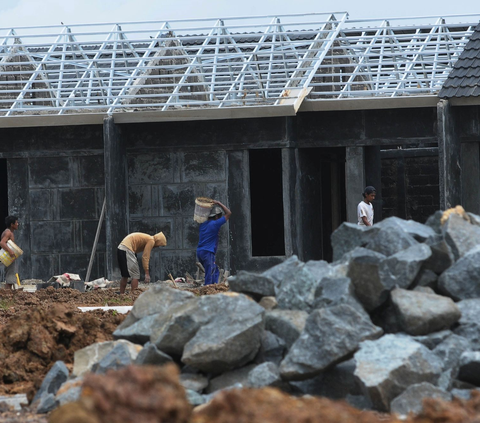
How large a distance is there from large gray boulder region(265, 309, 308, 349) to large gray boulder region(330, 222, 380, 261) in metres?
1.10

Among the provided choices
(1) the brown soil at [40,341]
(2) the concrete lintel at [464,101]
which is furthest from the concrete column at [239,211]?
(1) the brown soil at [40,341]

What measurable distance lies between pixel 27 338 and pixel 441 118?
8.55 metres

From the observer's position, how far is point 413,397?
5191 millimetres

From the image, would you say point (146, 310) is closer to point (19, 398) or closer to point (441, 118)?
point (19, 398)

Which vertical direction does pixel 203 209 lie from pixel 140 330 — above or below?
above

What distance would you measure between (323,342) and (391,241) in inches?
60.1

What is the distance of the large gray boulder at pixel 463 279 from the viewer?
6.61 m

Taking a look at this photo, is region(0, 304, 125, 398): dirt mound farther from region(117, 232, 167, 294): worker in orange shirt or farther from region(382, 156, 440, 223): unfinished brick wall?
region(382, 156, 440, 223): unfinished brick wall

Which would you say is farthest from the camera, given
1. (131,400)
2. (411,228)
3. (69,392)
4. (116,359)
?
(411,228)

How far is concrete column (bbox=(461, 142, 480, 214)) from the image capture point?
14.6 meters

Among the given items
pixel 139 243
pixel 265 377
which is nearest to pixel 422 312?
pixel 265 377

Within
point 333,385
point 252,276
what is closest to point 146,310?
point 252,276

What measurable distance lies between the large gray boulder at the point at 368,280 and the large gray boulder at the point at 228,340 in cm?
77

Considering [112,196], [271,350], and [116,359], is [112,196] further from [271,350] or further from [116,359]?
[271,350]
